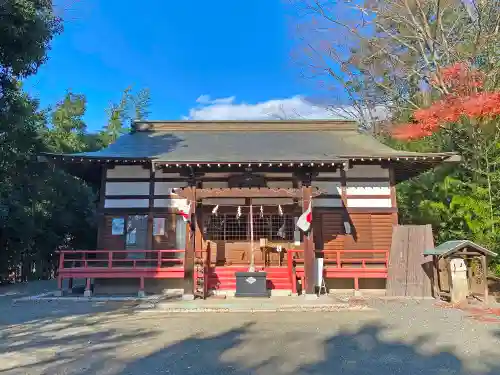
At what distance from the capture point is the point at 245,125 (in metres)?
15.1

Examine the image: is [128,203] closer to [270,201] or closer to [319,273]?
[270,201]

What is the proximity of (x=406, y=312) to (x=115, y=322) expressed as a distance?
224 inches

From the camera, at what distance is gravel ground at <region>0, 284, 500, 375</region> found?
4.33 metres

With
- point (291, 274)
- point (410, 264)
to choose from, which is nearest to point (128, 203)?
point (291, 274)

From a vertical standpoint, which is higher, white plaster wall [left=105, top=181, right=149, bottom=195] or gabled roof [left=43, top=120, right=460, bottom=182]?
gabled roof [left=43, top=120, right=460, bottom=182]

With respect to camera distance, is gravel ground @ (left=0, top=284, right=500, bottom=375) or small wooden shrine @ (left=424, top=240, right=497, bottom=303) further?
small wooden shrine @ (left=424, top=240, right=497, bottom=303)

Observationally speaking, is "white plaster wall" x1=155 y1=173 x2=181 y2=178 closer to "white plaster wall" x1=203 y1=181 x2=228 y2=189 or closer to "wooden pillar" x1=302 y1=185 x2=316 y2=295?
"white plaster wall" x1=203 y1=181 x2=228 y2=189

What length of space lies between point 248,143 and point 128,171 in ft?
13.3

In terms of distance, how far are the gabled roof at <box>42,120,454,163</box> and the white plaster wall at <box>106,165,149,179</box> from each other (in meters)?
0.46

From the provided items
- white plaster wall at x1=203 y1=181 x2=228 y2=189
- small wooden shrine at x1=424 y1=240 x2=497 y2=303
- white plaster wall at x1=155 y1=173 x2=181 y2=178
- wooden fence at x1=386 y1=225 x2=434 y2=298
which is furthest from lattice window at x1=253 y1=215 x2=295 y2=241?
small wooden shrine at x1=424 y1=240 x2=497 y2=303

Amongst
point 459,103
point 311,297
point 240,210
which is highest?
point 459,103

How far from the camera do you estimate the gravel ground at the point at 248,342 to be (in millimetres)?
4328

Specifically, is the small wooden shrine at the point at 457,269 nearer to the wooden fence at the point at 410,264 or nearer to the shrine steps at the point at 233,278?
the wooden fence at the point at 410,264

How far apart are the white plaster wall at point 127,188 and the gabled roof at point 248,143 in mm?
938
